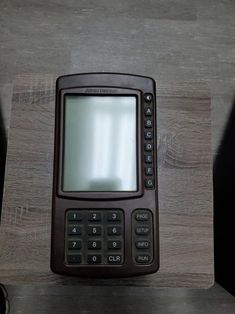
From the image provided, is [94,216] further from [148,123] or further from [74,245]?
[148,123]

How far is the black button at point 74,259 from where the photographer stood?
1.76 feet

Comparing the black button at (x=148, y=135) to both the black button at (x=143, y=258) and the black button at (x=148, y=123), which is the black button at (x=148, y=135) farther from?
the black button at (x=143, y=258)

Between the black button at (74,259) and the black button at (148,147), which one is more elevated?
the black button at (148,147)

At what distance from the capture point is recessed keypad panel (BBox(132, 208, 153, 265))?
0.54 meters

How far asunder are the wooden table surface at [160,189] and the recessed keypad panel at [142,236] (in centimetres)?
4

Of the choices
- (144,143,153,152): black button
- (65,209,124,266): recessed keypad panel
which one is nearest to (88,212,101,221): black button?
(65,209,124,266): recessed keypad panel

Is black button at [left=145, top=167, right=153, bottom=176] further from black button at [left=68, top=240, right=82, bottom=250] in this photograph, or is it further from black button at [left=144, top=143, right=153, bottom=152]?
black button at [left=68, top=240, right=82, bottom=250]

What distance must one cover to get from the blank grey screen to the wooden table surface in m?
0.05

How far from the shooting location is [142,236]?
0.55 metres

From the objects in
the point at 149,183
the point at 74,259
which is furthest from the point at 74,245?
the point at 149,183

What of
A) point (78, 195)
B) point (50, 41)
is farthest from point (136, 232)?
point (50, 41)

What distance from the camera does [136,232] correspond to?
55 centimetres

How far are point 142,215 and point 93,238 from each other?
0.07 metres

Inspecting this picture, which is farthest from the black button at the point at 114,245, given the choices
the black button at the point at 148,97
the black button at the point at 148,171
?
the black button at the point at 148,97
